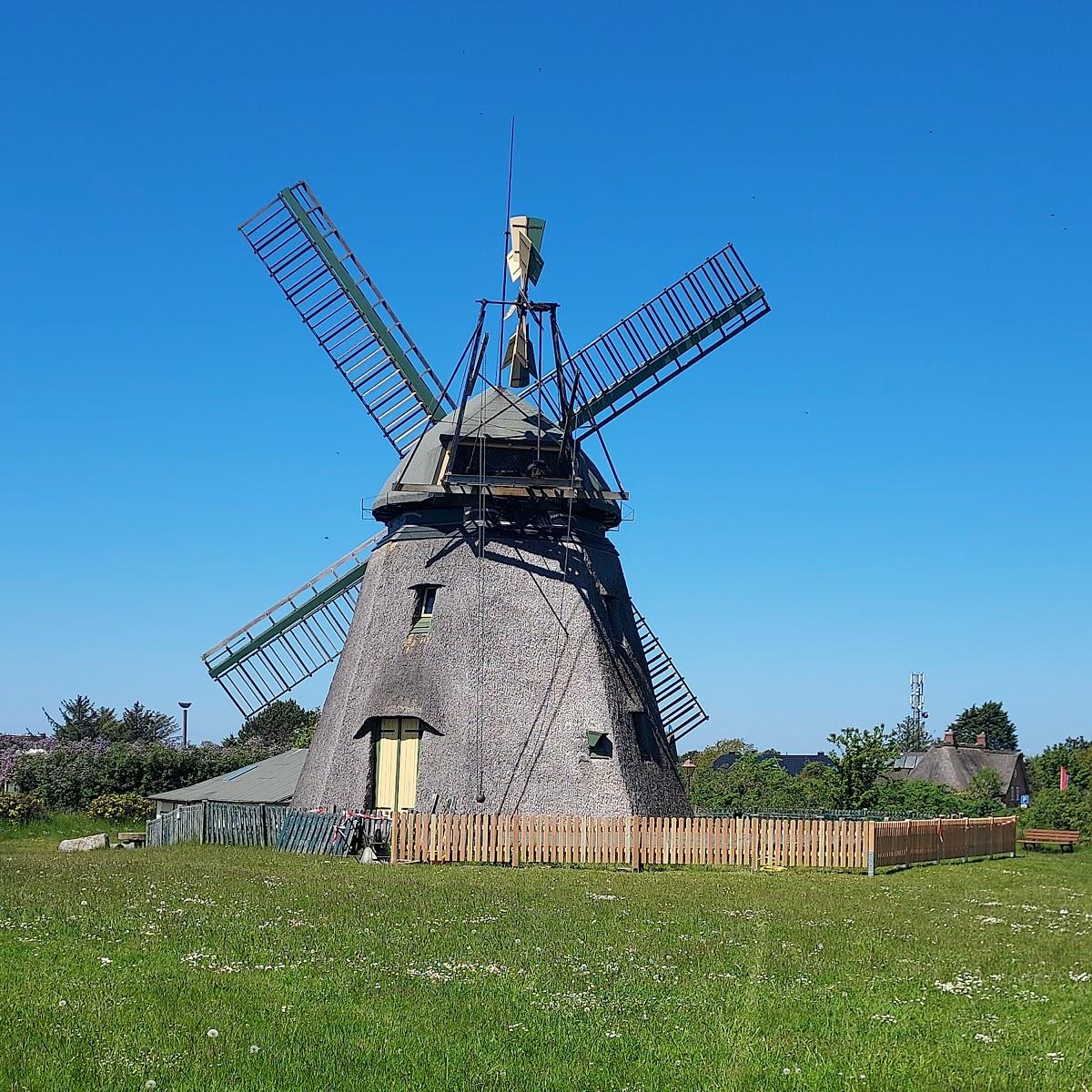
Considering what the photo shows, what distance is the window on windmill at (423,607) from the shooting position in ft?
91.3

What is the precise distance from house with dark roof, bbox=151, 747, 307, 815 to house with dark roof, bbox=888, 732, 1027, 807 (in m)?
46.7

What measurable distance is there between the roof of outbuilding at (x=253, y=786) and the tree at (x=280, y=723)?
25296 millimetres

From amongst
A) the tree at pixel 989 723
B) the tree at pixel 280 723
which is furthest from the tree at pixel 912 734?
the tree at pixel 280 723

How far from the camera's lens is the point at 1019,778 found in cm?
8450

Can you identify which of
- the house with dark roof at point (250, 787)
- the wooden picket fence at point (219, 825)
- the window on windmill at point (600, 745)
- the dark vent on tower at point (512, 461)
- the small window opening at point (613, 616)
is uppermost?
the dark vent on tower at point (512, 461)

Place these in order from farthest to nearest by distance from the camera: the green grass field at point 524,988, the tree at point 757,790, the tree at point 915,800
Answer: the tree at point 757,790
the tree at point 915,800
the green grass field at point 524,988


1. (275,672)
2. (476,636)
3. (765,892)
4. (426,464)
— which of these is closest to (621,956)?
(765,892)

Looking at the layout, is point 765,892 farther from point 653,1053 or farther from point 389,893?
point 653,1053

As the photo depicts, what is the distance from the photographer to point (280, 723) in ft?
214

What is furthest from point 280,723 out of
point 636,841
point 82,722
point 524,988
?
point 524,988

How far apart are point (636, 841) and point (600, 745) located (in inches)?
100

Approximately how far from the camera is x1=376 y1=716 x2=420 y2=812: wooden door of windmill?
2691cm

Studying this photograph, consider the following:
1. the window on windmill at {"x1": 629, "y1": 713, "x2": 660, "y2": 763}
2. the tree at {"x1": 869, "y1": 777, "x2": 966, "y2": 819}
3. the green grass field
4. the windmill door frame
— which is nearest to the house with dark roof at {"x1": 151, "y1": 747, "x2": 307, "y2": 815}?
the windmill door frame

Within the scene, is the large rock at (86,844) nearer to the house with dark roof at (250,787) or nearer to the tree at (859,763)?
the house with dark roof at (250,787)
